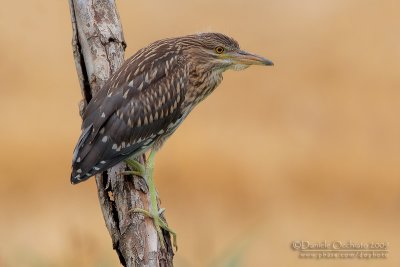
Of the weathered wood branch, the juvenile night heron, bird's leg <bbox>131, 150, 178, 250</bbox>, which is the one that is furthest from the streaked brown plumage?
bird's leg <bbox>131, 150, 178, 250</bbox>

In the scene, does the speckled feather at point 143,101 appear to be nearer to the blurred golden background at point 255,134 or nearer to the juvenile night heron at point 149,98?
the juvenile night heron at point 149,98

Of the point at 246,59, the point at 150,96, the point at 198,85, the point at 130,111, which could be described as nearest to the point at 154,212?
the point at 130,111

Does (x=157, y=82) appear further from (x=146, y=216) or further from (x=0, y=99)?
(x=0, y=99)

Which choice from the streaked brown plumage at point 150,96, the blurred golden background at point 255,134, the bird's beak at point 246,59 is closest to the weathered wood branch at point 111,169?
the streaked brown plumage at point 150,96

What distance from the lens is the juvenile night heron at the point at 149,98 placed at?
297 inches

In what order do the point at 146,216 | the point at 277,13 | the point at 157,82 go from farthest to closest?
the point at 277,13
the point at 157,82
the point at 146,216

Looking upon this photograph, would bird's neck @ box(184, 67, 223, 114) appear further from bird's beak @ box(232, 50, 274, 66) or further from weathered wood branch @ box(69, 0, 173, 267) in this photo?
weathered wood branch @ box(69, 0, 173, 267)

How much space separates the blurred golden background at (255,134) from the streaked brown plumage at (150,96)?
10.4 ft

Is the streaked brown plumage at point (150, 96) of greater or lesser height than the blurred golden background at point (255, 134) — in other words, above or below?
above

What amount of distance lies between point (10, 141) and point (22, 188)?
25.3 inches

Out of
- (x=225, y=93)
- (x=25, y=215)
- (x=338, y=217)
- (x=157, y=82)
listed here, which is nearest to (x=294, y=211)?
(x=338, y=217)

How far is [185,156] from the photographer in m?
13.0

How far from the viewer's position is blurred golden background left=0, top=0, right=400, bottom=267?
12.3 metres

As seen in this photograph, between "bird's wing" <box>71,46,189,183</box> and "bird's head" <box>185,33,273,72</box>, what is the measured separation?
131 mm
